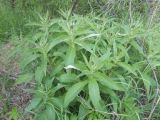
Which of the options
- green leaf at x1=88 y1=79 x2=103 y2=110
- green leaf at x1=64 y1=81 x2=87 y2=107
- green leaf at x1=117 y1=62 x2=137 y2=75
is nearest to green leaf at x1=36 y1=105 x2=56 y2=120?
green leaf at x1=64 y1=81 x2=87 y2=107

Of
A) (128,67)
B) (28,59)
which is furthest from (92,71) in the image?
(28,59)

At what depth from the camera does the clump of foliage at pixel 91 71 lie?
7.35 feet

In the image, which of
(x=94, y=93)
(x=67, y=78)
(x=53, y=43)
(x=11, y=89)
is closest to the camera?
(x=94, y=93)

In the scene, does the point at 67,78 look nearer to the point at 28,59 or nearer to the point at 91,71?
the point at 91,71

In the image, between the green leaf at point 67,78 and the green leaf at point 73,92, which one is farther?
the green leaf at point 67,78

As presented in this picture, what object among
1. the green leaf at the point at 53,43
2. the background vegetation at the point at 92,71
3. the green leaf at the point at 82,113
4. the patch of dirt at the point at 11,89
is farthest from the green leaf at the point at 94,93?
the patch of dirt at the point at 11,89

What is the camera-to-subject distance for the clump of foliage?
2240 mm

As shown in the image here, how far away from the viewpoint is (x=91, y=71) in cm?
219

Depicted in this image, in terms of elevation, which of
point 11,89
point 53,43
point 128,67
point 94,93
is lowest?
point 11,89

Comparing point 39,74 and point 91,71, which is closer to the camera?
point 91,71

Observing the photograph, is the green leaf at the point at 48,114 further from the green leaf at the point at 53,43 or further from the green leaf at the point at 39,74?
the green leaf at the point at 53,43

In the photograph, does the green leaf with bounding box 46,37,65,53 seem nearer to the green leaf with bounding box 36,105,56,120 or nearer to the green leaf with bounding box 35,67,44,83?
the green leaf with bounding box 35,67,44,83

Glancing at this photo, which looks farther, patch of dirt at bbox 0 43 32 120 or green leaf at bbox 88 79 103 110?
patch of dirt at bbox 0 43 32 120

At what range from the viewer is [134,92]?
2.42m
